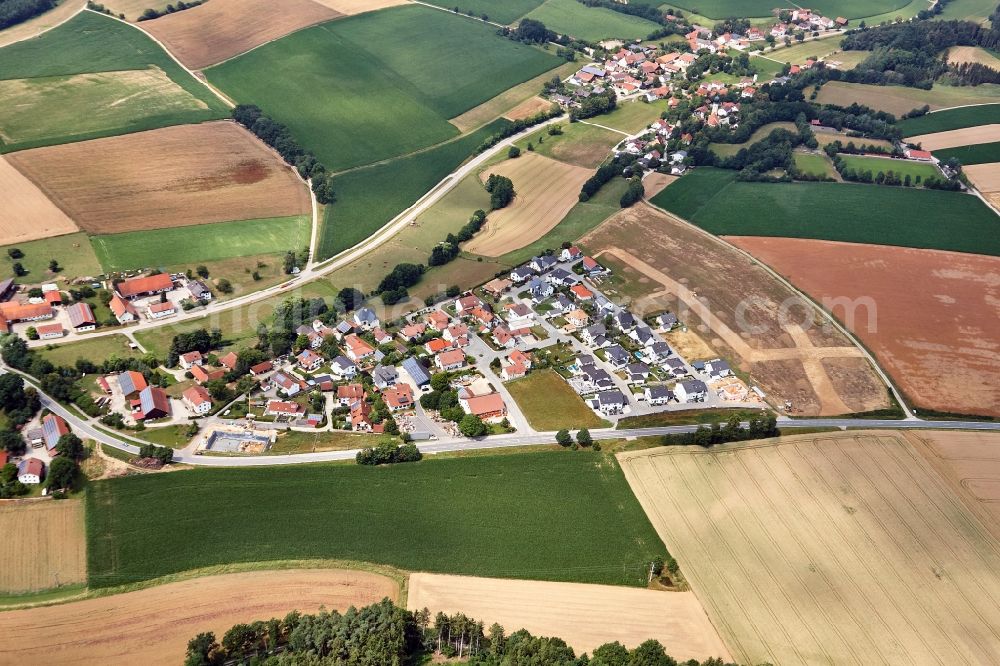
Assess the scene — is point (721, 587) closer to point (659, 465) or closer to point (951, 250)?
point (659, 465)

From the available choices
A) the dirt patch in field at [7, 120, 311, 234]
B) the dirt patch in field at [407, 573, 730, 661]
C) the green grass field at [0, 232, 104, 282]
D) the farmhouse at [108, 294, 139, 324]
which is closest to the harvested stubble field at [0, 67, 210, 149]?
the dirt patch in field at [7, 120, 311, 234]

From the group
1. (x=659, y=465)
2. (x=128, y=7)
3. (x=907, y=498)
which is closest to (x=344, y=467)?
(x=659, y=465)

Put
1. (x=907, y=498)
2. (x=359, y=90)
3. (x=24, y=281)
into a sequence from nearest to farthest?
1. (x=907, y=498)
2. (x=24, y=281)
3. (x=359, y=90)

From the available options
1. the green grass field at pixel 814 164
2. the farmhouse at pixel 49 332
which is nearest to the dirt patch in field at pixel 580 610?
the farmhouse at pixel 49 332

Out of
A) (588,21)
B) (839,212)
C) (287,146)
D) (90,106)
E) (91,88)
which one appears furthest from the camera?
(588,21)

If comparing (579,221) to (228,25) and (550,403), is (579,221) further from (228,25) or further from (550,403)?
(228,25)

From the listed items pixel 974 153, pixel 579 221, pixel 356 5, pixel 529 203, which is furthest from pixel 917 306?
pixel 356 5
